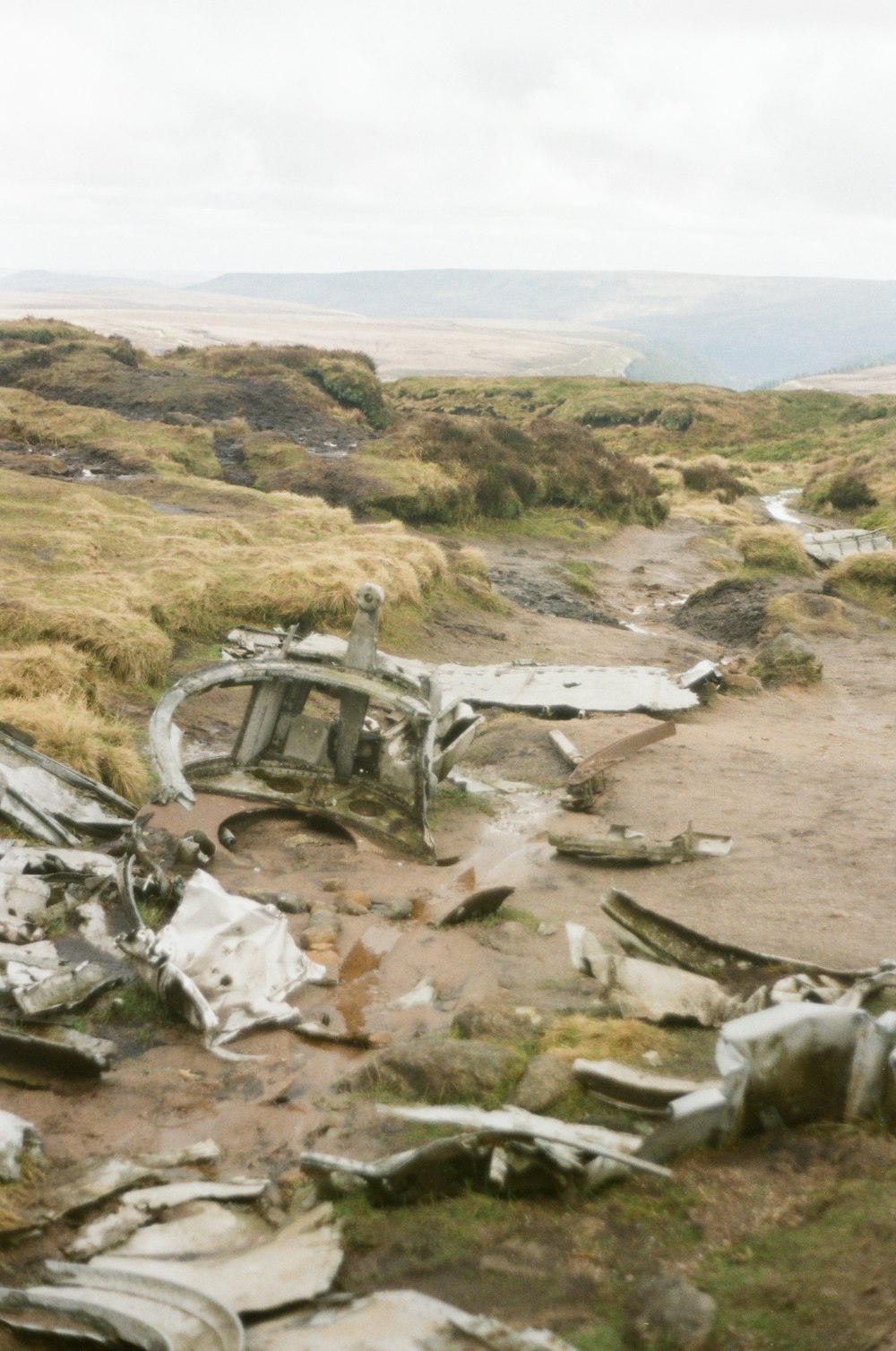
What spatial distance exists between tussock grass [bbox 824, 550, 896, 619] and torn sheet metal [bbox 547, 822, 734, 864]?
13337 mm

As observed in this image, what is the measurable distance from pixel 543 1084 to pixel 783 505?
3317 centimetres

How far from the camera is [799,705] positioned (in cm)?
1371

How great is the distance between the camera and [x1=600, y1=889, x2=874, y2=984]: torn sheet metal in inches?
226

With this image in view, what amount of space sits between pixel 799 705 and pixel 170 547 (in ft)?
30.9

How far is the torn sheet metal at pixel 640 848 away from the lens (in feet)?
25.9

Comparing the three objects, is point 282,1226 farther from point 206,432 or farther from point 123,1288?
point 206,432

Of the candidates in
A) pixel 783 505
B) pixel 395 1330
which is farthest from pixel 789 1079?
pixel 783 505

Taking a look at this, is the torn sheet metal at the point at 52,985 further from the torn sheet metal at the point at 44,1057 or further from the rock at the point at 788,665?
the rock at the point at 788,665

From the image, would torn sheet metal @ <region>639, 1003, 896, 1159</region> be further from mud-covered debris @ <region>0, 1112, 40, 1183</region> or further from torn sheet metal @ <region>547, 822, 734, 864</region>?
torn sheet metal @ <region>547, 822, 734, 864</region>

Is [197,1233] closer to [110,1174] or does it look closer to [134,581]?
[110,1174]

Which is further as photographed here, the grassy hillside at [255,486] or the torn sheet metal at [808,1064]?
the grassy hillside at [255,486]

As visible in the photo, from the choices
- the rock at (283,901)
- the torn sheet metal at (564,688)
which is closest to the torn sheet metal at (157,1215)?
the rock at (283,901)

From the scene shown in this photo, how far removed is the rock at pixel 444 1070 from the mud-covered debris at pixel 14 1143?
55.2 inches

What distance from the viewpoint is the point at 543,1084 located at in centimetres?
438
